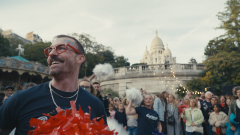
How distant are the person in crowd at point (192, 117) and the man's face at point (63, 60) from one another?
20.9 ft

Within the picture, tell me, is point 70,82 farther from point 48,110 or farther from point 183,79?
point 183,79

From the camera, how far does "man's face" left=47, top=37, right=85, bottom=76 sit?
5.44 ft

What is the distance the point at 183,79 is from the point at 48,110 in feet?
74.0

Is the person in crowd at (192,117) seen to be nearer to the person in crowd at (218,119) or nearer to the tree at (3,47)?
the person in crowd at (218,119)

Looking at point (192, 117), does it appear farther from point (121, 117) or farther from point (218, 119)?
point (121, 117)

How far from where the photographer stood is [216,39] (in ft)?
106

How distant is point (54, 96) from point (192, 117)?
666 cm

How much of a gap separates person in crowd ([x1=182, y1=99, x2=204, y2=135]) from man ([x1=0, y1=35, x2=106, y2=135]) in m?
6.07

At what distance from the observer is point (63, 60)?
5.63 feet

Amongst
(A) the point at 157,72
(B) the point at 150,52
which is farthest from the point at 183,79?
(B) the point at 150,52

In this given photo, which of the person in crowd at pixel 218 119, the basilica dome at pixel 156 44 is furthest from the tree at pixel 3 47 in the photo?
the basilica dome at pixel 156 44

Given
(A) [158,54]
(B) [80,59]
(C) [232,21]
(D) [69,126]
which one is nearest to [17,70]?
(B) [80,59]

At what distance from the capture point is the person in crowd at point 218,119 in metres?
6.67

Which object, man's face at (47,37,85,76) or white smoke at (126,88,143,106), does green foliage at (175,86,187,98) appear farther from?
man's face at (47,37,85,76)
